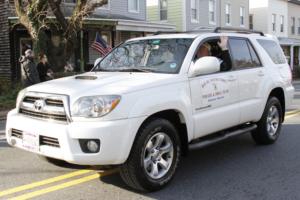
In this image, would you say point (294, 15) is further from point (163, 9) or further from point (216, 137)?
point (216, 137)

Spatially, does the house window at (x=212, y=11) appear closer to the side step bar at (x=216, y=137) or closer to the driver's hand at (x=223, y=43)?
the side step bar at (x=216, y=137)

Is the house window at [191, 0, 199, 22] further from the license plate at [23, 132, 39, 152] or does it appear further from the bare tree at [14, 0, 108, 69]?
the license plate at [23, 132, 39, 152]

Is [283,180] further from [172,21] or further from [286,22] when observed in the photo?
[286,22]

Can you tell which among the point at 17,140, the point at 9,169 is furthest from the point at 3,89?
the point at 17,140

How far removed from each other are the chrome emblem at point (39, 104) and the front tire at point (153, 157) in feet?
3.57

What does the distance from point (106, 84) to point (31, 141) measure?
3.35 feet

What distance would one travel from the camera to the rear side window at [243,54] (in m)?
6.39

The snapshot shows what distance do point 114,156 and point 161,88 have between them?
1006mm

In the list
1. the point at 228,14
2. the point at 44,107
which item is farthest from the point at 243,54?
the point at 228,14

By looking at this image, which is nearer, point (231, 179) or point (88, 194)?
point (88, 194)

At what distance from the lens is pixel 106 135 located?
4391mm

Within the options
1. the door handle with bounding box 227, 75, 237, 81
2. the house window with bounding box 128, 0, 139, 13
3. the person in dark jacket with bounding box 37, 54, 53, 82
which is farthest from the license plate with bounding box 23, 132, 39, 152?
the house window with bounding box 128, 0, 139, 13

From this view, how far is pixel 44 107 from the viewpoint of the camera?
4.75 m

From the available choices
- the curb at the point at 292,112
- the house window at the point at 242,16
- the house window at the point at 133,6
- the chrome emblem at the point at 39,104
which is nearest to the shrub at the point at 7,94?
the curb at the point at 292,112
